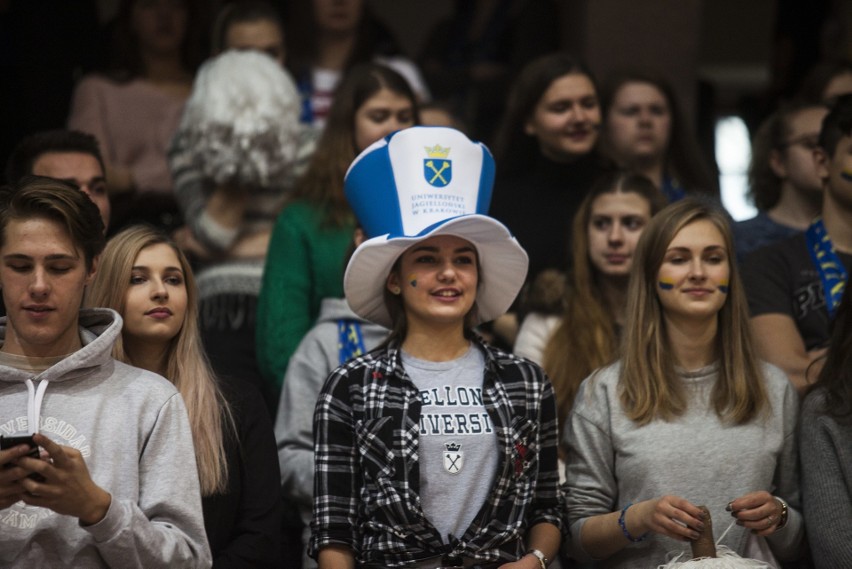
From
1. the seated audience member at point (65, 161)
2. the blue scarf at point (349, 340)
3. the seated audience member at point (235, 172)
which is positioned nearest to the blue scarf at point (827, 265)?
the blue scarf at point (349, 340)

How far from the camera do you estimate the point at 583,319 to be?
15.8 feet

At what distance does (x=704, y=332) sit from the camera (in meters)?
4.24

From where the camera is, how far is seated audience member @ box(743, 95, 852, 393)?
15.3 feet

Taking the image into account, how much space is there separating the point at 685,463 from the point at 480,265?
865 millimetres

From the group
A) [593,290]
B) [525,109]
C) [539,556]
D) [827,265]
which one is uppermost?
[525,109]

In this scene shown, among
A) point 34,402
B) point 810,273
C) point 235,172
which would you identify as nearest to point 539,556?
point 34,402

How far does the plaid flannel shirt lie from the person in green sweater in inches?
40.1

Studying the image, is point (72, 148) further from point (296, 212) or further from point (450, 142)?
point (450, 142)

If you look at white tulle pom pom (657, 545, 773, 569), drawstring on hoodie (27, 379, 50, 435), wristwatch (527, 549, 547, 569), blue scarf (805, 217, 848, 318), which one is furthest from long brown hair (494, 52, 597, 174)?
drawstring on hoodie (27, 379, 50, 435)

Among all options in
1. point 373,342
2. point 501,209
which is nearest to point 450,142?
point 373,342

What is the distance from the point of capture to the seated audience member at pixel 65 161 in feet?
15.5

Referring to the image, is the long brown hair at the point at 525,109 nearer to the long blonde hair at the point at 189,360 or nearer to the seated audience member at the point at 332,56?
the seated audience member at the point at 332,56

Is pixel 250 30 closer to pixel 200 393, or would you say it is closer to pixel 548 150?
pixel 548 150

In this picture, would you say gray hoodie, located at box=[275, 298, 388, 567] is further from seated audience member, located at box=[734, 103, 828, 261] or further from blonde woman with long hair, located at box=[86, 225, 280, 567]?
seated audience member, located at box=[734, 103, 828, 261]
